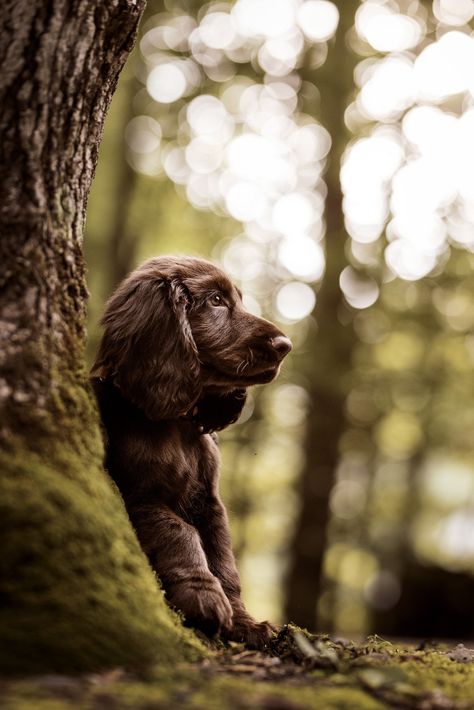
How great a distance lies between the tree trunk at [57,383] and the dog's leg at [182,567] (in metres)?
0.27

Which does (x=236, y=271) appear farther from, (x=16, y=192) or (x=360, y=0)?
(x=16, y=192)

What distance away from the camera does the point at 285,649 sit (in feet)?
12.5

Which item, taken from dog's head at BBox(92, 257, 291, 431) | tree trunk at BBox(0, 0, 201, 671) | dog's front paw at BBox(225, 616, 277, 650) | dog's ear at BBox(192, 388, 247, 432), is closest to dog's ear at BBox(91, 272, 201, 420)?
dog's head at BBox(92, 257, 291, 431)

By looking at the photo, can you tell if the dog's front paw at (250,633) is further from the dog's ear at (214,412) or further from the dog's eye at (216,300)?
the dog's eye at (216,300)

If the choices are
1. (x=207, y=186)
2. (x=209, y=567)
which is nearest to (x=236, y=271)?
(x=207, y=186)

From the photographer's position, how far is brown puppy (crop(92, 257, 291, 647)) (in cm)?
384

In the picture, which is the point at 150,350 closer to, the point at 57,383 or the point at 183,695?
the point at 57,383

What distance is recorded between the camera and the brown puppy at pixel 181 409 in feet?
12.6

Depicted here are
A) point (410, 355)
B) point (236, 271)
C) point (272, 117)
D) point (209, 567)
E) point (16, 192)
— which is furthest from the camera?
point (410, 355)

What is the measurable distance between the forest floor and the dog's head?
1378 mm

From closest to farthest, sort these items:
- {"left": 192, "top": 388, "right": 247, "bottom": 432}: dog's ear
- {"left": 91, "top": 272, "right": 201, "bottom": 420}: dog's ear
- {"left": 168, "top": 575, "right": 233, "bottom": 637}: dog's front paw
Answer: {"left": 168, "top": 575, "right": 233, "bottom": 637}: dog's front paw < {"left": 91, "top": 272, "right": 201, "bottom": 420}: dog's ear < {"left": 192, "top": 388, "right": 247, "bottom": 432}: dog's ear

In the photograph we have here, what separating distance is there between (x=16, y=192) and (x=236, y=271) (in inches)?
451

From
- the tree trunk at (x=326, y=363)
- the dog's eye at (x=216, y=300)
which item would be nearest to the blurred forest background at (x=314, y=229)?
the tree trunk at (x=326, y=363)

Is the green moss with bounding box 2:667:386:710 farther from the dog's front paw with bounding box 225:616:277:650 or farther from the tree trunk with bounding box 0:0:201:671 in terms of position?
the dog's front paw with bounding box 225:616:277:650
